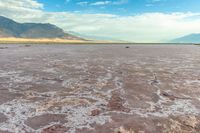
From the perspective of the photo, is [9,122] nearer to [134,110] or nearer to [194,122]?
[134,110]

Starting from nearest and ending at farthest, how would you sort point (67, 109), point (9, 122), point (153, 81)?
point (9, 122) < point (67, 109) < point (153, 81)

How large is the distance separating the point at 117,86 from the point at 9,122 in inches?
500

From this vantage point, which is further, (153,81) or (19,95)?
(153,81)

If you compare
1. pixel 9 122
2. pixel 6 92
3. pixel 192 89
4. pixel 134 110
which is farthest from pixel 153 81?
pixel 9 122

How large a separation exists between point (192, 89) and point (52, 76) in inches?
632

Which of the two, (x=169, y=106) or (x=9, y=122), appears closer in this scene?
(x=9, y=122)

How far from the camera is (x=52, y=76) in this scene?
2923 cm

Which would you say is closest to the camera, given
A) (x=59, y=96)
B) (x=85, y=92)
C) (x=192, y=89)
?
(x=59, y=96)

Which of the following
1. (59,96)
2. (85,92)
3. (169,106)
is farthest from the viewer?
(85,92)

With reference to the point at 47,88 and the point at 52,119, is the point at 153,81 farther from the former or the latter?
the point at 52,119

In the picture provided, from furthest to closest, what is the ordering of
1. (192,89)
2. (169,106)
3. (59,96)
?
(192,89) → (59,96) → (169,106)

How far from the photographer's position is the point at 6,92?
66.8ft

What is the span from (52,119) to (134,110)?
5535mm

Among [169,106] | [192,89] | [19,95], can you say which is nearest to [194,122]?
[169,106]
